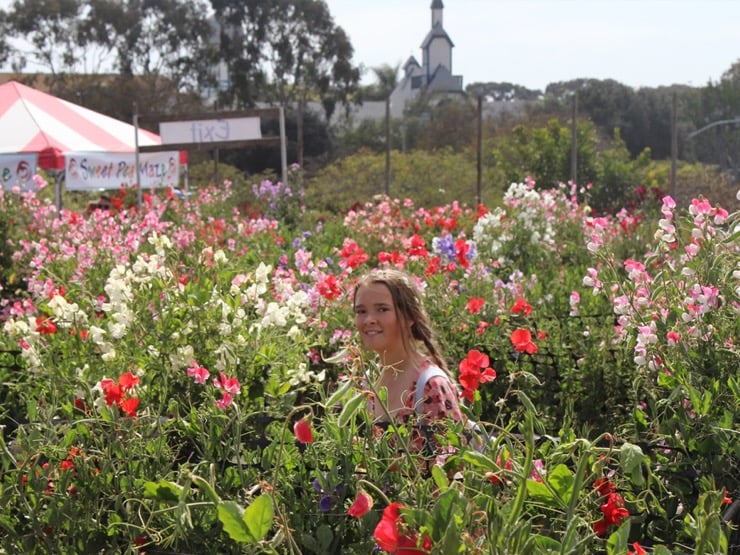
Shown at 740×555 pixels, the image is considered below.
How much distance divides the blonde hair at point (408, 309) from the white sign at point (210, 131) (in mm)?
7931

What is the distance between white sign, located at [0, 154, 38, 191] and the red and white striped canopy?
186 mm

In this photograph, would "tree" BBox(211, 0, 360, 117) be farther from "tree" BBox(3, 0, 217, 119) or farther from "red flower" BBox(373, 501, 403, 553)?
"red flower" BBox(373, 501, 403, 553)

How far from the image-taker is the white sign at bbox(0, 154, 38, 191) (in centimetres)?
1080

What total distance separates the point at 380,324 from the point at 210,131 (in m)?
8.52

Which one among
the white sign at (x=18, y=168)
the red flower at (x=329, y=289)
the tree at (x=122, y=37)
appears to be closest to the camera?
the red flower at (x=329, y=289)

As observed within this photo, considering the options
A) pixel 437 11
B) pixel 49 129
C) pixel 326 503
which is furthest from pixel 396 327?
pixel 437 11

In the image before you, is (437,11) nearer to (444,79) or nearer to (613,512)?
(444,79)

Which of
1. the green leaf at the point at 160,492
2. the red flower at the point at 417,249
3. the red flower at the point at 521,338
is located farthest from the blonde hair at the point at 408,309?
the red flower at the point at 417,249

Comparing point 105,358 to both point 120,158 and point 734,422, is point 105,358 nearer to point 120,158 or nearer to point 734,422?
point 734,422

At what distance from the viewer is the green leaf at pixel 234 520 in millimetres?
1244

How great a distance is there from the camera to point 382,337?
10.5ft

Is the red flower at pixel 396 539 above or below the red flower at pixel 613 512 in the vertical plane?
above

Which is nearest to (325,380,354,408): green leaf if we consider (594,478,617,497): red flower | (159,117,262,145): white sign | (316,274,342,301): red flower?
(594,478,617,497): red flower

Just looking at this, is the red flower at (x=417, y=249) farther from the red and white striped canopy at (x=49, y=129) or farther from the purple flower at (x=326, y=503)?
the red and white striped canopy at (x=49, y=129)
